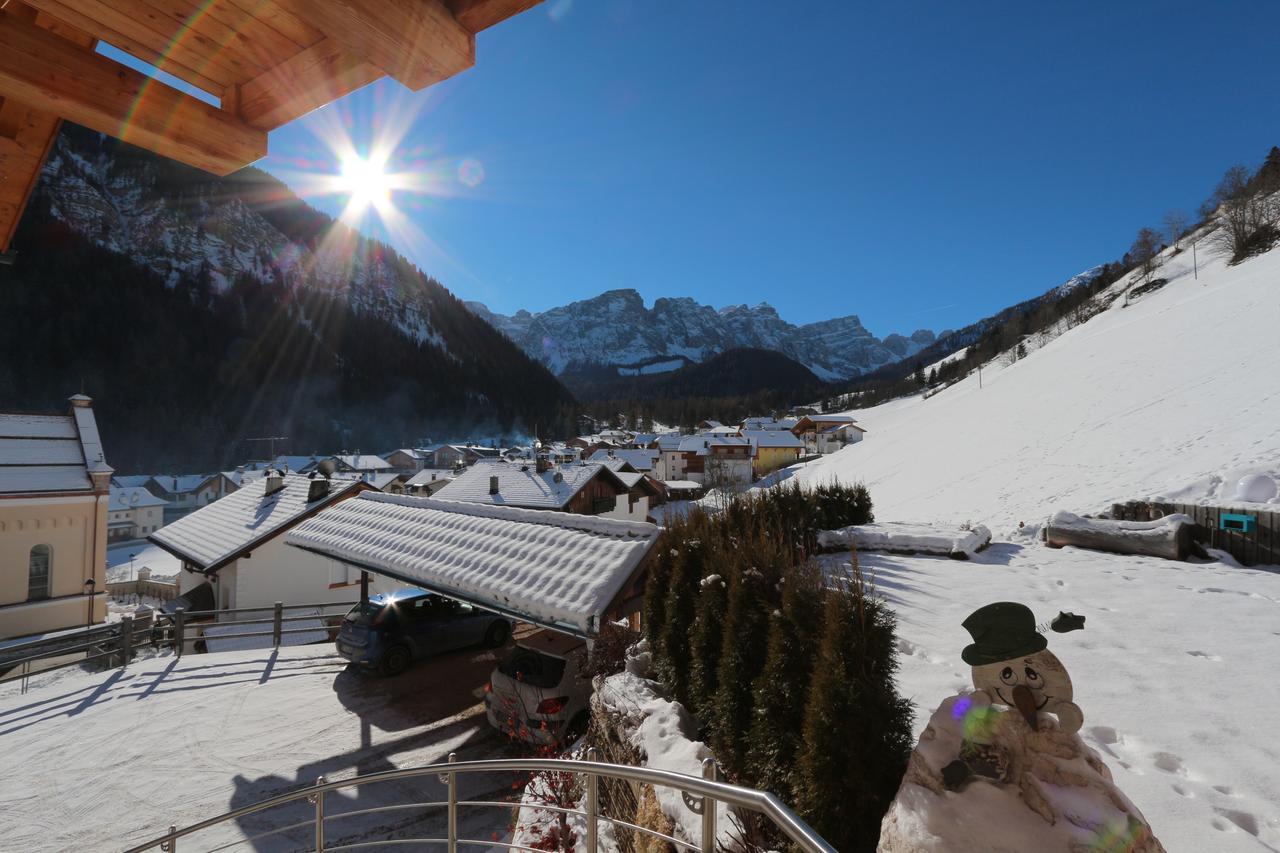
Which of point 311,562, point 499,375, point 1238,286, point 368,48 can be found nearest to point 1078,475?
point 368,48

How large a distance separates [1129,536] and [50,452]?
3158 cm

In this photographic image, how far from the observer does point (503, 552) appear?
8.57 metres

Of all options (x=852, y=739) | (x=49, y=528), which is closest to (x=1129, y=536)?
(x=852, y=739)

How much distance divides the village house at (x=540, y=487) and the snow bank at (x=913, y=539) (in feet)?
55.2

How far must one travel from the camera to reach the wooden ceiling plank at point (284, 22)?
5.74 ft

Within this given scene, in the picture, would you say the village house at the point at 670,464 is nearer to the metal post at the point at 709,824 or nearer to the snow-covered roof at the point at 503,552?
the snow-covered roof at the point at 503,552

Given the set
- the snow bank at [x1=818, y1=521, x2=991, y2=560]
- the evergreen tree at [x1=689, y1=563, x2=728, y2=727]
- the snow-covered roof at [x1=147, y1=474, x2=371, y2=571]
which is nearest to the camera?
the evergreen tree at [x1=689, y1=563, x2=728, y2=727]

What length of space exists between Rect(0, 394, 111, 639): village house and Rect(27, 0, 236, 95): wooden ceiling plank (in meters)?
23.3

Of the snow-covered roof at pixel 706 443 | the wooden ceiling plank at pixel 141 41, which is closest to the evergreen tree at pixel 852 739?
the wooden ceiling plank at pixel 141 41

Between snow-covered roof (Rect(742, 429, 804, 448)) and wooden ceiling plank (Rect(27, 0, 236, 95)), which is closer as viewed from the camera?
wooden ceiling plank (Rect(27, 0, 236, 95))

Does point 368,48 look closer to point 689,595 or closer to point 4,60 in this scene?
point 4,60

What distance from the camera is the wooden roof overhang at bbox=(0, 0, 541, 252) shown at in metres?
1.72

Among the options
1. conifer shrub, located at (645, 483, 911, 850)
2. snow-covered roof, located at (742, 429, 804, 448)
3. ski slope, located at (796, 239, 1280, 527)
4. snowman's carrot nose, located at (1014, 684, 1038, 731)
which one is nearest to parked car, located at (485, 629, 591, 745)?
conifer shrub, located at (645, 483, 911, 850)

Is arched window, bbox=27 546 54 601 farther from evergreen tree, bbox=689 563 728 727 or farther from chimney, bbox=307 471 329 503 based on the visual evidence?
evergreen tree, bbox=689 563 728 727
